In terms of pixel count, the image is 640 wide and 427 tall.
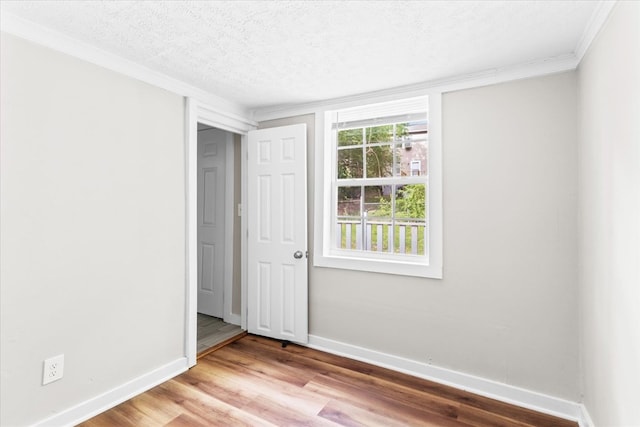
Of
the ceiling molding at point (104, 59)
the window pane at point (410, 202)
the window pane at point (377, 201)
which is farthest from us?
the window pane at point (377, 201)

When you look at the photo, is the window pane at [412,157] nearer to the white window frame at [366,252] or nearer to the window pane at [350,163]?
the white window frame at [366,252]

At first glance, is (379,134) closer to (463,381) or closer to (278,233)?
(278,233)

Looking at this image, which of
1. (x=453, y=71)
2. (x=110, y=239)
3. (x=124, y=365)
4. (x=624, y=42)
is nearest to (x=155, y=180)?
(x=110, y=239)

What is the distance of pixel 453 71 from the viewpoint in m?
2.30

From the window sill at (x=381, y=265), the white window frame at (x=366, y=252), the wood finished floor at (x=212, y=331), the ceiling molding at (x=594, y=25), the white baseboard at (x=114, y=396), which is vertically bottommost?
the wood finished floor at (x=212, y=331)

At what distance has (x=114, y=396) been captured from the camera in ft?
7.00

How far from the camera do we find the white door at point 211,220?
3.78 metres

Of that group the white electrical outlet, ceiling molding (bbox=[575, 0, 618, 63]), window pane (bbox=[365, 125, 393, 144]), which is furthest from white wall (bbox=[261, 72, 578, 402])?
the white electrical outlet

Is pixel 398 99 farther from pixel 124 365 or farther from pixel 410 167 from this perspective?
pixel 124 365

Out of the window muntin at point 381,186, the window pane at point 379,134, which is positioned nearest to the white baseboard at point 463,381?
the window muntin at point 381,186

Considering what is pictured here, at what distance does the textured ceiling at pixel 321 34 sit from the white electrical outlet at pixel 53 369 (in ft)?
6.13

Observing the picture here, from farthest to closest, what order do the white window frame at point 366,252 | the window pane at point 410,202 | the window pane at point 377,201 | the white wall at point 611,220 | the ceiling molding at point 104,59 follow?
the window pane at point 377,201 < the window pane at point 410,202 < the white window frame at point 366,252 < the ceiling molding at point 104,59 < the white wall at point 611,220

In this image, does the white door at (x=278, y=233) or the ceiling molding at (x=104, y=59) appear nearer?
the ceiling molding at (x=104, y=59)

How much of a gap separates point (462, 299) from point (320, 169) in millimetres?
1605
